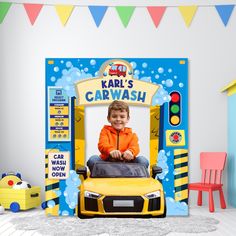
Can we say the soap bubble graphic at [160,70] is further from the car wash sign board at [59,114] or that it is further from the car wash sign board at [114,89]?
the car wash sign board at [59,114]

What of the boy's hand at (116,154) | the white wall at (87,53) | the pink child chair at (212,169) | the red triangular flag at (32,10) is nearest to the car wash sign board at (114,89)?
the white wall at (87,53)

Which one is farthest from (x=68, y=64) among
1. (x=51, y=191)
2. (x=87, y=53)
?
(x=51, y=191)

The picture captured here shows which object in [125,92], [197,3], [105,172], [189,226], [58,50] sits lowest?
[189,226]

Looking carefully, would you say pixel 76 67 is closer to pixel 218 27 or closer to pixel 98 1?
pixel 98 1

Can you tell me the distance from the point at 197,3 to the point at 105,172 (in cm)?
200

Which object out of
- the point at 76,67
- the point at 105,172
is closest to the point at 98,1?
the point at 76,67

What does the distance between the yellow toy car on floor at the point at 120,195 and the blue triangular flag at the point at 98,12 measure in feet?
5.14

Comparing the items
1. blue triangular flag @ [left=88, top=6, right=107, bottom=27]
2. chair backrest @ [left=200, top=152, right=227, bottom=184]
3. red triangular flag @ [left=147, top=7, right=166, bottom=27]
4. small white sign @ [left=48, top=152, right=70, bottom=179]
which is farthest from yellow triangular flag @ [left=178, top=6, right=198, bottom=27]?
small white sign @ [left=48, top=152, right=70, bottom=179]

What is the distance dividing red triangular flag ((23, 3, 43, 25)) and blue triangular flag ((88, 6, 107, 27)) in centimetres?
54

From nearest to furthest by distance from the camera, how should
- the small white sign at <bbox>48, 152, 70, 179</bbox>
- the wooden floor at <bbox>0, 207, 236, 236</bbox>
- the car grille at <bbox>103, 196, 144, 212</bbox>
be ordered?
1. the wooden floor at <bbox>0, 207, 236, 236</bbox>
2. the car grille at <bbox>103, 196, 144, 212</bbox>
3. the small white sign at <bbox>48, 152, 70, 179</bbox>

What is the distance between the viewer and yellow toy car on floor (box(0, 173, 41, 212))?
5.14 m

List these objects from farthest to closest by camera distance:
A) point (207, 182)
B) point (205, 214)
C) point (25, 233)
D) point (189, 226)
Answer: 1. point (207, 182)
2. point (205, 214)
3. point (189, 226)
4. point (25, 233)

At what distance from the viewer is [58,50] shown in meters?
5.50

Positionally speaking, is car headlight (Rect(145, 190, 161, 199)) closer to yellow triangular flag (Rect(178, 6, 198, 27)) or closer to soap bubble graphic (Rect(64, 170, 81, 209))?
soap bubble graphic (Rect(64, 170, 81, 209))
